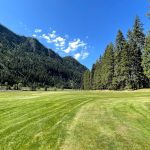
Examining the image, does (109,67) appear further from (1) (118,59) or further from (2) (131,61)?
(2) (131,61)

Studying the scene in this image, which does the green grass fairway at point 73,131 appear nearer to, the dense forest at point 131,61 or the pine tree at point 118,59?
the dense forest at point 131,61

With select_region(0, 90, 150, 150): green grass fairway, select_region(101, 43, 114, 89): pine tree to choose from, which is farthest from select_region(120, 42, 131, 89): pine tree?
select_region(0, 90, 150, 150): green grass fairway

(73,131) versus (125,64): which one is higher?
(125,64)

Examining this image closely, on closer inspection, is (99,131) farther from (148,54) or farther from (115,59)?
(115,59)

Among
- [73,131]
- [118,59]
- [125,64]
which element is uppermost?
[118,59]

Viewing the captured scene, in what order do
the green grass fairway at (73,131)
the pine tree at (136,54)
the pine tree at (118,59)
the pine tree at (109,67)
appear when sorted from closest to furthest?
the green grass fairway at (73,131), the pine tree at (136,54), the pine tree at (118,59), the pine tree at (109,67)

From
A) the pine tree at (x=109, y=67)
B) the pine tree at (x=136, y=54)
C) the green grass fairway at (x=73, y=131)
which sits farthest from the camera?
the pine tree at (x=109, y=67)

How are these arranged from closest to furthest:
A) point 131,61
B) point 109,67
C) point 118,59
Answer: point 131,61, point 118,59, point 109,67

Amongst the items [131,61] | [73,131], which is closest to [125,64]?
[131,61]

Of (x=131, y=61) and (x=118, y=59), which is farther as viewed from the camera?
(x=118, y=59)

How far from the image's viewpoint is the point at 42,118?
47.0 feet

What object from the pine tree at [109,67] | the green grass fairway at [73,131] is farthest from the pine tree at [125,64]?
the green grass fairway at [73,131]

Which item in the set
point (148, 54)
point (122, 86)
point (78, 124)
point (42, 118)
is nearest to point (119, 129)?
point (78, 124)

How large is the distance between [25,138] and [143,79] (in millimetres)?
62483
